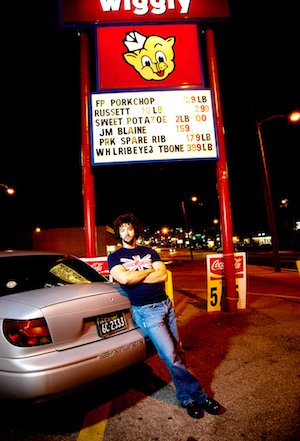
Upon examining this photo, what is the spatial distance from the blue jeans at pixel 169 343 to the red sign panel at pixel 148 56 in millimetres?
5376

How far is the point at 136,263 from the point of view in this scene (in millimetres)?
2590

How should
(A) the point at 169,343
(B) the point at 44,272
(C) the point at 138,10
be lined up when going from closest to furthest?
(A) the point at 169,343 < (B) the point at 44,272 < (C) the point at 138,10

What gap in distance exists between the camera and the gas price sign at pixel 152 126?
5.43 metres

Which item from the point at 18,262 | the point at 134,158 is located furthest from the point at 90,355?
the point at 134,158

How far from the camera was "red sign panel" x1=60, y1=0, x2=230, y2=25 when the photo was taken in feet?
20.0

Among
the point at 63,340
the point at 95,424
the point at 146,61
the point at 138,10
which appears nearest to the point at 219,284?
the point at 95,424

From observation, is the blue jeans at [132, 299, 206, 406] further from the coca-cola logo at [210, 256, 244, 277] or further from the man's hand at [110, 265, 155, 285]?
the coca-cola logo at [210, 256, 244, 277]

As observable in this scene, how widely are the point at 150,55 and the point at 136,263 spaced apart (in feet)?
19.1

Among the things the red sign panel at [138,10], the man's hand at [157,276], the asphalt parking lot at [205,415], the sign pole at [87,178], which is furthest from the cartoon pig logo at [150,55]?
the asphalt parking lot at [205,415]

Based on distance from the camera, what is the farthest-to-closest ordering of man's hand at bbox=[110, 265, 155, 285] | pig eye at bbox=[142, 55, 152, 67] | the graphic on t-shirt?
pig eye at bbox=[142, 55, 152, 67] → the graphic on t-shirt → man's hand at bbox=[110, 265, 155, 285]

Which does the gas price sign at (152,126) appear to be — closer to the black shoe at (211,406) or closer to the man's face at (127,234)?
the man's face at (127,234)

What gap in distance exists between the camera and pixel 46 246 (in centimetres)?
2606

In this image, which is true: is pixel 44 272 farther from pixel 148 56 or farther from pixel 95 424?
pixel 148 56

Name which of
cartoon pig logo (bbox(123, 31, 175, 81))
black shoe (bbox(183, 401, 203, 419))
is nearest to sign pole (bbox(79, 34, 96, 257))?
cartoon pig logo (bbox(123, 31, 175, 81))
